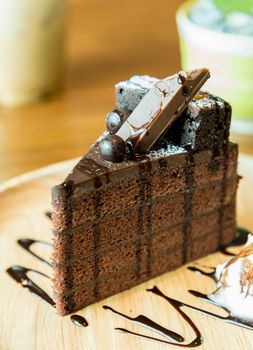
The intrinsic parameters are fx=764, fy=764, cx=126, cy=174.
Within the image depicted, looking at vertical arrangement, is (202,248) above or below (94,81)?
below

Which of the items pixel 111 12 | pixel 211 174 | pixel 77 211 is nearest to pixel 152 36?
pixel 111 12

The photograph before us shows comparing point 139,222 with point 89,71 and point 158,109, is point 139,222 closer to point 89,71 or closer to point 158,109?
point 158,109

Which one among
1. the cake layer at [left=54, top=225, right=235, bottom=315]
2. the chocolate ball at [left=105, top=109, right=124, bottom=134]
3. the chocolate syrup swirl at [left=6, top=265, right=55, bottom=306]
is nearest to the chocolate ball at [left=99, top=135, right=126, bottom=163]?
the chocolate ball at [left=105, top=109, right=124, bottom=134]

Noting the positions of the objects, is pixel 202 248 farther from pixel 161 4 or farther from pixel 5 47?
pixel 161 4

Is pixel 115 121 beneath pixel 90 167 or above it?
above

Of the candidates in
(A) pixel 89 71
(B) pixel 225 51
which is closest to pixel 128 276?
(B) pixel 225 51

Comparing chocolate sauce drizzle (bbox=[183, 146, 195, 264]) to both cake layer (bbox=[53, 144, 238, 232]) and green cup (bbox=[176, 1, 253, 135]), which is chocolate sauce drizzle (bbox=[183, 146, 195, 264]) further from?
green cup (bbox=[176, 1, 253, 135])

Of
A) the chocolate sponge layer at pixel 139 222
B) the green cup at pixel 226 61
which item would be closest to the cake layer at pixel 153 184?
the chocolate sponge layer at pixel 139 222
